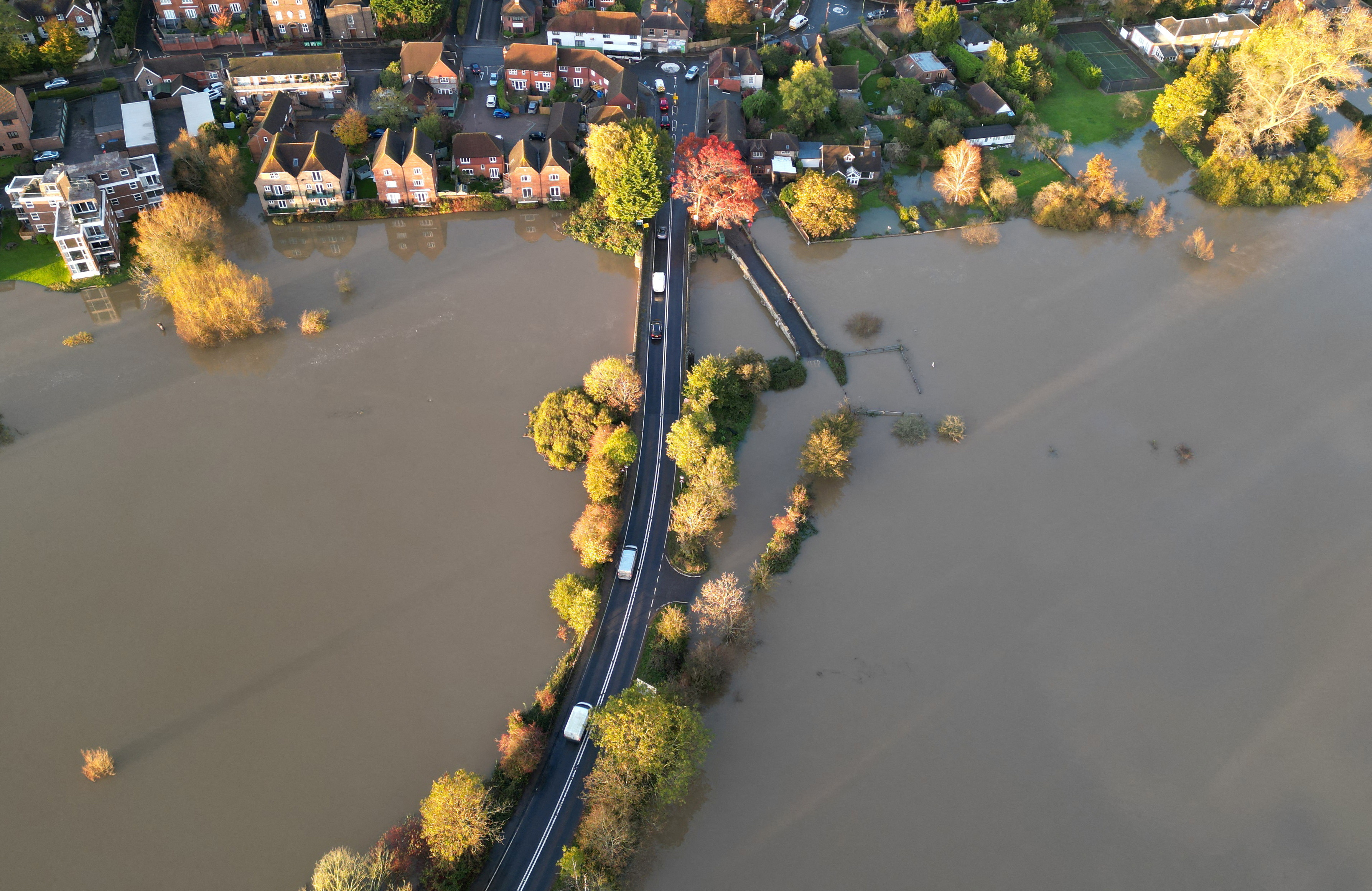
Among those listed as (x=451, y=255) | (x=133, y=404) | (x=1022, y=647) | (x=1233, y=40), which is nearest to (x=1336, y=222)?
(x=1233, y=40)

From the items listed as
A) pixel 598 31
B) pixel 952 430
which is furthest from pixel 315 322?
pixel 598 31

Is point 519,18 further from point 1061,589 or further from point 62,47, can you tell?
point 1061,589

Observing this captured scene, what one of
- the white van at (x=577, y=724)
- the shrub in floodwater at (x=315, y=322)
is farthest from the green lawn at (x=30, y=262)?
the white van at (x=577, y=724)

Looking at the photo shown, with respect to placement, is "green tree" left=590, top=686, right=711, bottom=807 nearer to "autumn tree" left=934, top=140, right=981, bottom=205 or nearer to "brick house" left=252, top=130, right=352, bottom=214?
"brick house" left=252, top=130, right=352, bottom=214

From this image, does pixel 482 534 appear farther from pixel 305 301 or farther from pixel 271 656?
pixel 305 301

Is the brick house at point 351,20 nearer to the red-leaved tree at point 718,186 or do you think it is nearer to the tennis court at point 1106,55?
the red-leaved tree at point 718,186
